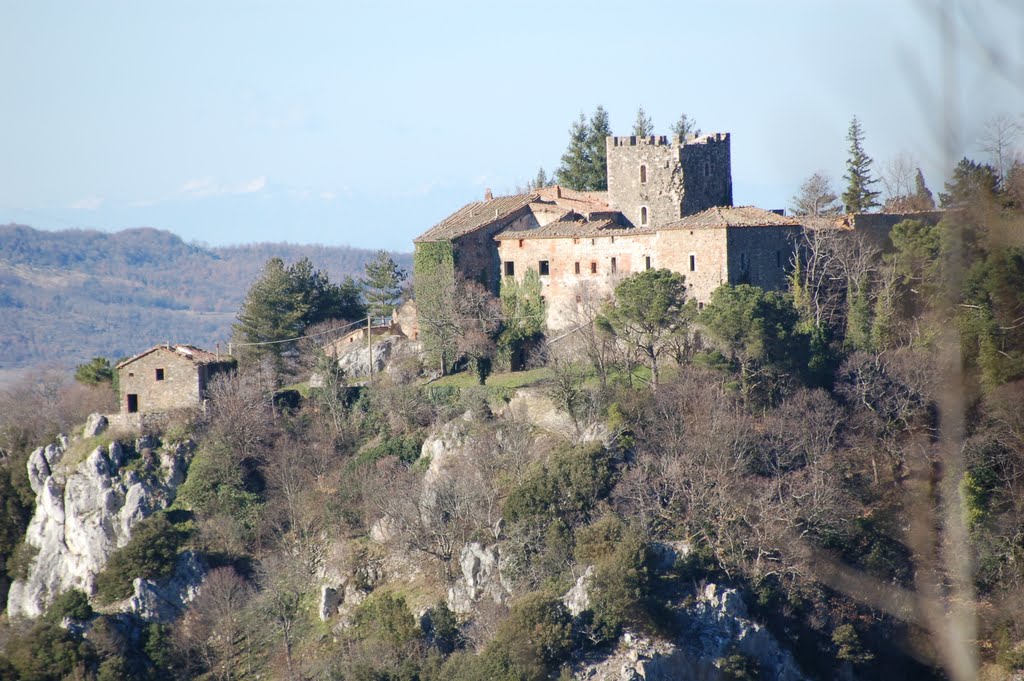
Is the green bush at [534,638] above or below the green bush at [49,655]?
above

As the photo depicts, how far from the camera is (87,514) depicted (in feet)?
118

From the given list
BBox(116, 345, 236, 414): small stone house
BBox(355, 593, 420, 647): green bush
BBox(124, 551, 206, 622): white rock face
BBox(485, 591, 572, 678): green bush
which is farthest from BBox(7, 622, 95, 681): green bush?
BBox(485, 591, 572, 678): green bush

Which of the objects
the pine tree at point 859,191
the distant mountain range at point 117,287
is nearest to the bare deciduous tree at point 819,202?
the pine tree at point 859,191

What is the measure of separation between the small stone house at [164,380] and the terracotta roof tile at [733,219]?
46.0ft

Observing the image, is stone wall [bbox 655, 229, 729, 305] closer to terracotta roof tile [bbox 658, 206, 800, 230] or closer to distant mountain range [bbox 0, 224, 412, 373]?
terracotta roof tile [bbox 658, 206, 800, 230]

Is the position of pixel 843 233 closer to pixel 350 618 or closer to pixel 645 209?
pixel 645 209

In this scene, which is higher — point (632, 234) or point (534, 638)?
point (632, 234)

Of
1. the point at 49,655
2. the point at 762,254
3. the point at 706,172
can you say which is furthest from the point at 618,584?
the point at 706,172

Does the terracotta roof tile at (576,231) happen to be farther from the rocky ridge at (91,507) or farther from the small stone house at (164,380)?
the rocky ridge at (91,507)

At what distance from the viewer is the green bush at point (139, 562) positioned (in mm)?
33656

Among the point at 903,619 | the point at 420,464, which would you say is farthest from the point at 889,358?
the point at 420,464

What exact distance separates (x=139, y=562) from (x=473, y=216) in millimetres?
15524

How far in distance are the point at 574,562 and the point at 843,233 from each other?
43.8 ft

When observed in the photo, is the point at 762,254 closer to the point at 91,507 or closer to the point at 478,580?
the point at 478,580
